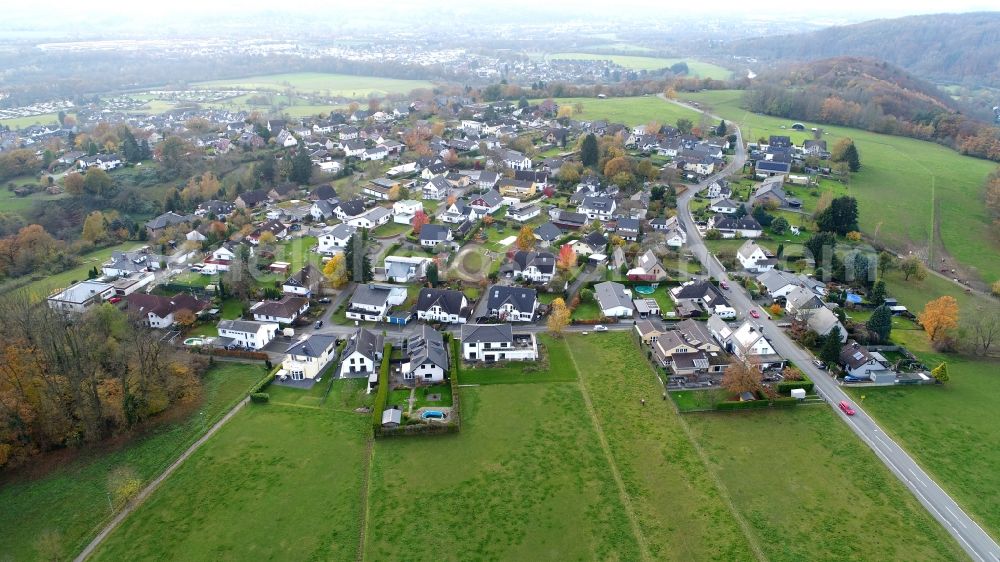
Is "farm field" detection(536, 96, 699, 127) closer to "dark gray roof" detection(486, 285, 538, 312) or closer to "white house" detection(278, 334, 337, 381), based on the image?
"dark gray roof" detection(486, 285, 538, 312)

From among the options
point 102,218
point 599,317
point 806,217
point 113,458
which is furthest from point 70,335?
point 806,217

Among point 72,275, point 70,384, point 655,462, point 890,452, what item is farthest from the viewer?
point 72,275

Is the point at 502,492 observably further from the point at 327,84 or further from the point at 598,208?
the point at 327,84

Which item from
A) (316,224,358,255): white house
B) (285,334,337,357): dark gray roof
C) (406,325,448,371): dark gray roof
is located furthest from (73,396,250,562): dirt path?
(316,224,358,255): white house

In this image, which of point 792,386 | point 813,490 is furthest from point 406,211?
point 813,490

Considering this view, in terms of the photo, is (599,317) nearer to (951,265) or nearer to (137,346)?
(137,346)

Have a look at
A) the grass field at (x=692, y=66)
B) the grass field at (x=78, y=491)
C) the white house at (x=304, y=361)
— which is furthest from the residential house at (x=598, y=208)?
the grass field at (x=692, y=66)
